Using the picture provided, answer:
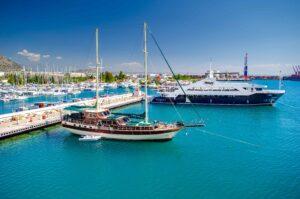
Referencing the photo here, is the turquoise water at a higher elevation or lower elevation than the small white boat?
lower

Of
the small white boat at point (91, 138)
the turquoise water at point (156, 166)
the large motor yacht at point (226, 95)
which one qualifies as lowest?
the turquoise water at point (156, 166)

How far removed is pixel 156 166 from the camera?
27203 mm

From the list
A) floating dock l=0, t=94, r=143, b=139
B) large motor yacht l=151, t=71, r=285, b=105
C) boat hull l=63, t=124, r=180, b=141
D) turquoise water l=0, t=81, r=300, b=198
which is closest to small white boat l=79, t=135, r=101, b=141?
boat hull l=63, t=124, r=180, b=141

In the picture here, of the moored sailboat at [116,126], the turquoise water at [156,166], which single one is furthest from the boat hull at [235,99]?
the moored sailboat at [116,126]

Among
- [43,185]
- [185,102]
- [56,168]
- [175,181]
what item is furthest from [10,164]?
[185,102]

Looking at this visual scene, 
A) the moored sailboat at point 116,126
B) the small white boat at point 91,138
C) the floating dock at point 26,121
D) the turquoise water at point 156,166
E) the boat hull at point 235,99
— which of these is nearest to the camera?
the turquoise water at point 156,166

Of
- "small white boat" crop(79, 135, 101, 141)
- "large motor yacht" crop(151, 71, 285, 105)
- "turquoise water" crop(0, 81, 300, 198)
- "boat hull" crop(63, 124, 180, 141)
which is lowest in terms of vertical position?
"turquoise water" crop(0, 81, 300, 198)

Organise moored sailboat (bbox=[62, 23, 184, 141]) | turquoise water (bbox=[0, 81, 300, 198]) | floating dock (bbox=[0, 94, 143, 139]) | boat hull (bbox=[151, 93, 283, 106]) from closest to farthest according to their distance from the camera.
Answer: turquoise water (bbox=[0, 81, 300, 198])
moored sailboat (bbox=[62, 23, 184, 141])
floating dock (bbox=[0, 94, 143, 139])
boat hull (bbox=[151, 93, 283, 106])

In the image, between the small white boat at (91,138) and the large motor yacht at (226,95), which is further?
the large motor yacht at (226,95)

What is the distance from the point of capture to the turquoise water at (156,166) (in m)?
21.8

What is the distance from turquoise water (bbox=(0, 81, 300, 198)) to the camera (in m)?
21.8

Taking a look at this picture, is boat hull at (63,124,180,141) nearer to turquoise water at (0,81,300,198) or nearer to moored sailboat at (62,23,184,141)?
moored sailboat at (62,23,184,141)

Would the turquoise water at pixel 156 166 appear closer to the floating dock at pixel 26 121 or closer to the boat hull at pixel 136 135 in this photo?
the boat hull at pixel 136 135

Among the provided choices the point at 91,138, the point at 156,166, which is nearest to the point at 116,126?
the point at 91,138
